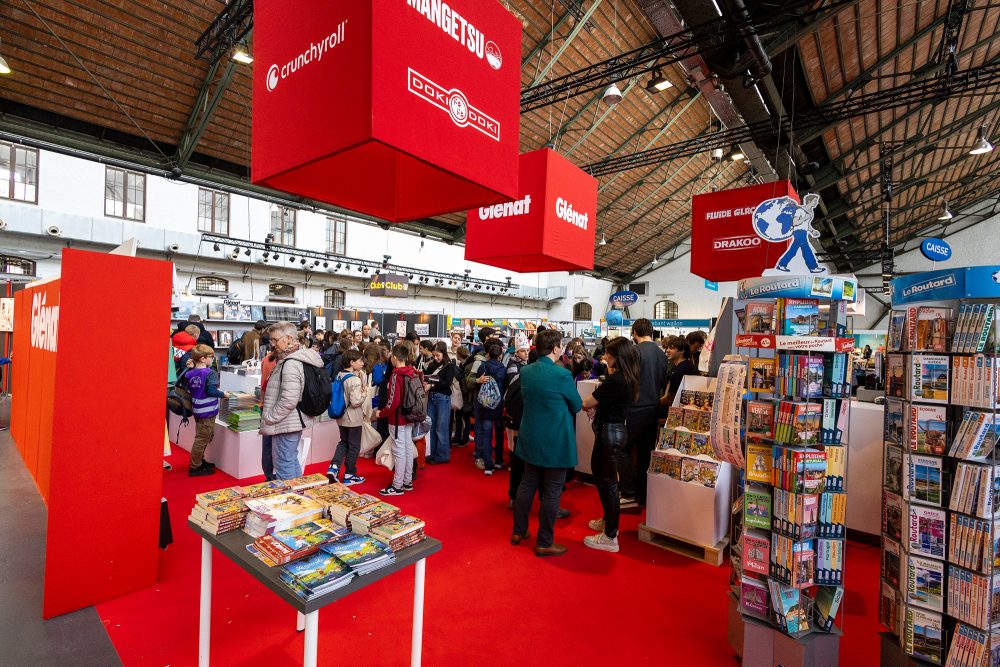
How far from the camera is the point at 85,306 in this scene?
8.34 feet

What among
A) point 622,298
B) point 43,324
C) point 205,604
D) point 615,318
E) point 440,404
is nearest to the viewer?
point 205,604

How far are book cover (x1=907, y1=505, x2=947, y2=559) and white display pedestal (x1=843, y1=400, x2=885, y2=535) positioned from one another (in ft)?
6.84

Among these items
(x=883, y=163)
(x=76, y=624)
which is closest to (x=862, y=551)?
(x=76, y=624)

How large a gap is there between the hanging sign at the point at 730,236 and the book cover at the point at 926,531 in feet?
10.2

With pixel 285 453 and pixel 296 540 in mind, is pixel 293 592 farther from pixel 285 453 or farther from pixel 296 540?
pixel 285 453

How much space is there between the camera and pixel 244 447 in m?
4.79

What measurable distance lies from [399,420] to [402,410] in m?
0.11

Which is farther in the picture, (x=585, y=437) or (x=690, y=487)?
(x=585, y=437)

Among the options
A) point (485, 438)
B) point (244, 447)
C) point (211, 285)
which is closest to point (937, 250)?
point (485, 438)

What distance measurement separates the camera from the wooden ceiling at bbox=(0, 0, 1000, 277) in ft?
21.6

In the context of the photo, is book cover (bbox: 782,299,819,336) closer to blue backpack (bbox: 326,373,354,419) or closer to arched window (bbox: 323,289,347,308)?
blue backpack (bbox: 326,373,354,419)

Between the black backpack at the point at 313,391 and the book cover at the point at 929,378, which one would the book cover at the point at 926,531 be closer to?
the book cover at the point at 929,378

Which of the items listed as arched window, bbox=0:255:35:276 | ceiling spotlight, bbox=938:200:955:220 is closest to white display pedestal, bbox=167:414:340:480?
arched window, bbox=0:255:35:276

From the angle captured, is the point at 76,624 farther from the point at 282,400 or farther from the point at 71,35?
the point at 71,35
